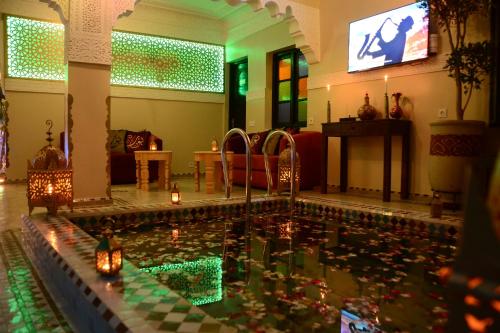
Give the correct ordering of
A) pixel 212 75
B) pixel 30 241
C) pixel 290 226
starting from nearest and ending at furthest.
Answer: pixel 30 241 → pixel 290 226 → pixel 212 75

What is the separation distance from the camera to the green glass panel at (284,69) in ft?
26.2

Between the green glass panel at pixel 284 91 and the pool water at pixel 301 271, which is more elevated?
the green glass panel at pixel 284 91

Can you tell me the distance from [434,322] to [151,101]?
7976mm

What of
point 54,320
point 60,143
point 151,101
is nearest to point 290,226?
point 54,320

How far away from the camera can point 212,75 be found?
383 inches

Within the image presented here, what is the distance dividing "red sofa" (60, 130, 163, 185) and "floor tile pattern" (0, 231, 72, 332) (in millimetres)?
4464

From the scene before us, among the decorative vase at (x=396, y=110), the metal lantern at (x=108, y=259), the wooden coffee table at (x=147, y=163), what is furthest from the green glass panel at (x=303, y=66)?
the metal lantern at (x=108, y=259)

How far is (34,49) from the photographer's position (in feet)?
25.3

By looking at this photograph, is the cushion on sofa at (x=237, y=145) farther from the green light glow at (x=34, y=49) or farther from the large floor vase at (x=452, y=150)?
the large floor vase at (x=452, y=150)

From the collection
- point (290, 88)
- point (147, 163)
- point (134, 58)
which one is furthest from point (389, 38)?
point (134, 58)

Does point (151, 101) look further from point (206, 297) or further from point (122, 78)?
point (206, 297)

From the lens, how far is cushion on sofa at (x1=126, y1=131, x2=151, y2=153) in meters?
7.84

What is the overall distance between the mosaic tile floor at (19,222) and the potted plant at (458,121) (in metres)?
0.41

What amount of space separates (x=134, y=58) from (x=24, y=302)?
24.0 feet
